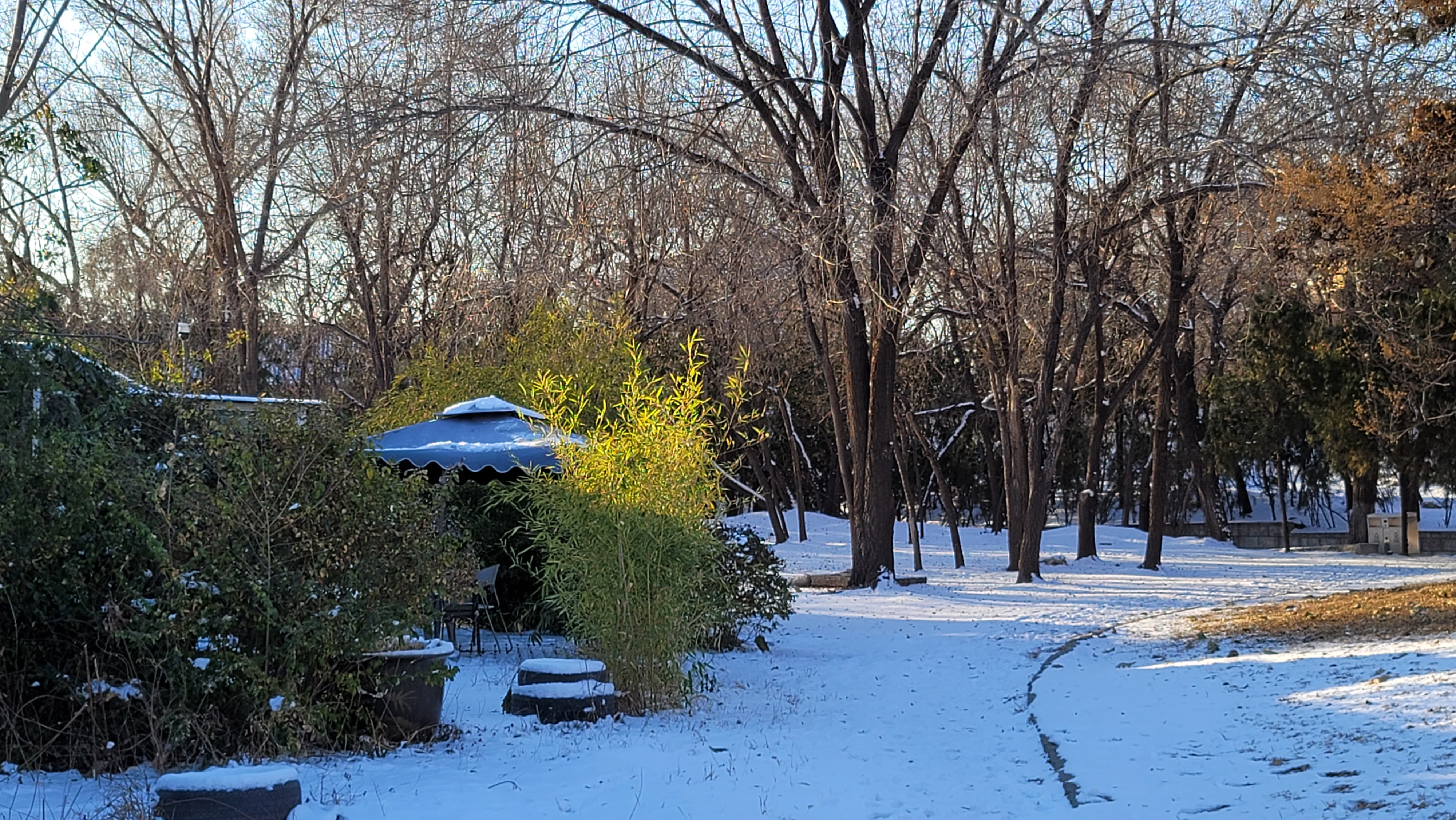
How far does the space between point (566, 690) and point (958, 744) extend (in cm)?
239

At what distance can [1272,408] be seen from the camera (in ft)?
99.9

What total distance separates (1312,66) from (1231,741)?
5.62m

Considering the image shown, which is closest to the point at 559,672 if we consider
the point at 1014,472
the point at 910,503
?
the point at 1014,472

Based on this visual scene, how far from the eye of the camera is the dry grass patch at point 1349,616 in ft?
33.5

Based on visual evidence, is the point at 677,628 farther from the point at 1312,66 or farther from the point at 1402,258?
the point at 1402,258

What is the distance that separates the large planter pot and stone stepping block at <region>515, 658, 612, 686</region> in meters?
1.04

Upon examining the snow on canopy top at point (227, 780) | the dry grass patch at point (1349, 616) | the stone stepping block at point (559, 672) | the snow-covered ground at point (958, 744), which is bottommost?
the snow-covered ground at point (958, 744)

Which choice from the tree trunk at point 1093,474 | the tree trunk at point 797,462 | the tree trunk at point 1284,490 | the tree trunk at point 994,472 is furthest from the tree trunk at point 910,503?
the tree trunk at point 1284,490

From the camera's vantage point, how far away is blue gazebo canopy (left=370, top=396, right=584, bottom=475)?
1145 cm

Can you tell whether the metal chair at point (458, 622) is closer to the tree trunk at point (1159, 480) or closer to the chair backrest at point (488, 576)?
the chair backrest at point (488, 576)

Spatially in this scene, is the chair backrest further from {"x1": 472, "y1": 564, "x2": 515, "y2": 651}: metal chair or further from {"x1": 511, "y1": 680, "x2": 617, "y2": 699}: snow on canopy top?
{"x1": 511, "y1": 680, "x2": 617, "y2": 699}: snow on canopy top

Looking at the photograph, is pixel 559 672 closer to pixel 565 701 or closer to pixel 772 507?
pixel 565 701

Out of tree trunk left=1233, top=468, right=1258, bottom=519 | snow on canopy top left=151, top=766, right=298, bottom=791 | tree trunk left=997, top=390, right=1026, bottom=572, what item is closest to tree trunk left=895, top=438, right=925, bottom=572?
tree trunk left=997, top=390, right=1026, bottom=572

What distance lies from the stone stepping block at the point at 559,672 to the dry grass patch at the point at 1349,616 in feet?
19.7
